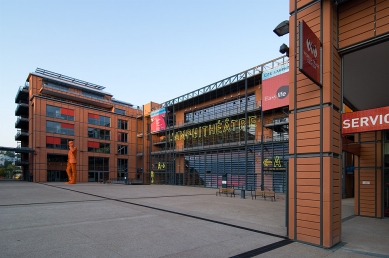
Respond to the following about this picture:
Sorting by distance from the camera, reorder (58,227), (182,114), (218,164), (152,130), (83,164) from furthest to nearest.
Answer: (83,164)
(152,130)
(182,114)
(218,164)
(58,227)

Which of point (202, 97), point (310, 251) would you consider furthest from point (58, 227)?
point (202, 97)

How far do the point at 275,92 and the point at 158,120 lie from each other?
20816 mm

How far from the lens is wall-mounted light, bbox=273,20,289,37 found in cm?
799

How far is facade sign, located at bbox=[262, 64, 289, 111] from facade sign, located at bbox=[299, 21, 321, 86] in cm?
1658

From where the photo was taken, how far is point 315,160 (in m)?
6.81

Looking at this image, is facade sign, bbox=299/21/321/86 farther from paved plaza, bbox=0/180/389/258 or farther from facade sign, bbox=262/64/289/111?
facade sign, bbox=262/64/289/111

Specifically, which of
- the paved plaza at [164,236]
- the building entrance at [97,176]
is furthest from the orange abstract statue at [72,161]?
the paved plaza at [164,236]

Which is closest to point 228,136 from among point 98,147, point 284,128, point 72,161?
point 284,128

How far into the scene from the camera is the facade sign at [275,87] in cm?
2308

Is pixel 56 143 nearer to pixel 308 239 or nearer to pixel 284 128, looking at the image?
pixel 284 128

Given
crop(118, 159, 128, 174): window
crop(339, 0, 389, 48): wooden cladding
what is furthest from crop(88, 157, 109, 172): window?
crop(339, 0, 389, 48): wooden cladding

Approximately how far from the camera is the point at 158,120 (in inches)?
1586

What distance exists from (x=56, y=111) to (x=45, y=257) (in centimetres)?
4178

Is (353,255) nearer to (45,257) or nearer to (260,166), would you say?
(45,257)
